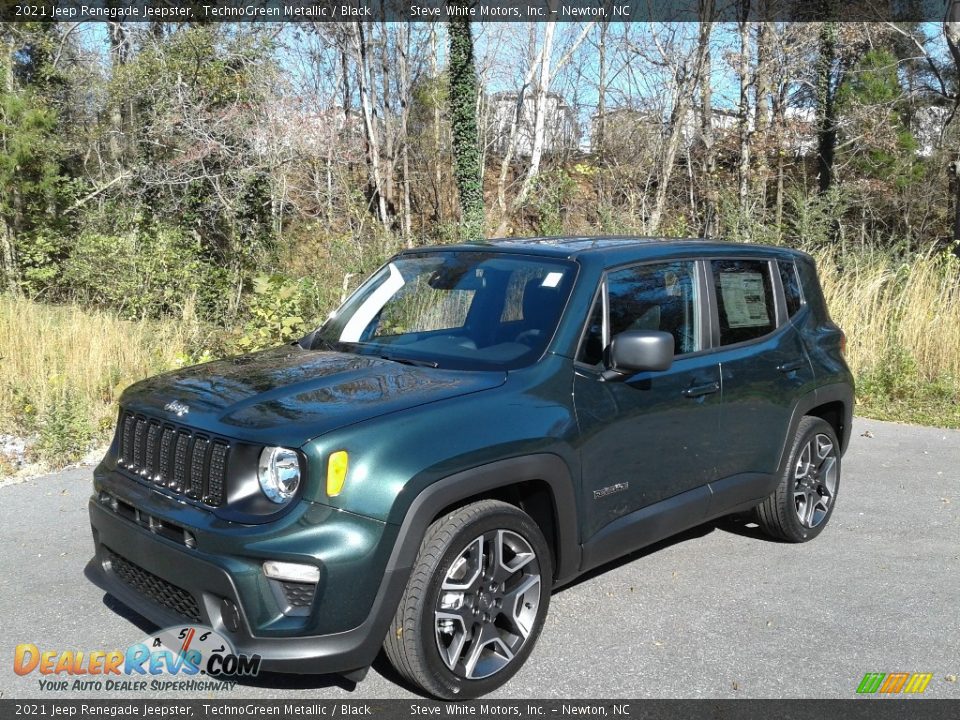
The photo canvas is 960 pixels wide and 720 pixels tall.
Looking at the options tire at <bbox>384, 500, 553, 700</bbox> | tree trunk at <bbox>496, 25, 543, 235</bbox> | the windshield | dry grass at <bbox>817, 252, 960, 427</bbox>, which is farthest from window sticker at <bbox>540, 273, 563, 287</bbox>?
tree trunk at <bbox>496, 25, 543, 235</bbox>

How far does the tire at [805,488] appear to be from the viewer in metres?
5.17

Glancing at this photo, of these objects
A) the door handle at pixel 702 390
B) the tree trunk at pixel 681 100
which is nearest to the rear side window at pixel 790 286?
the door handle at pixel 702 390

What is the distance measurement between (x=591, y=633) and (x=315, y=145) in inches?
760

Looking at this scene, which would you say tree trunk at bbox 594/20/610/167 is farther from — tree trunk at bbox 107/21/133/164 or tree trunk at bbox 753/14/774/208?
tree trunk at bbox 107/21/133/164

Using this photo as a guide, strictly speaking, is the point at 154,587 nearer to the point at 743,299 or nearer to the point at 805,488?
the point at 743,299

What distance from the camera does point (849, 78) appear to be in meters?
28.1

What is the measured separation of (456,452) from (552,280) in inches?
47.1

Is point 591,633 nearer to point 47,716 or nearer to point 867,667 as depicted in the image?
point 867,667

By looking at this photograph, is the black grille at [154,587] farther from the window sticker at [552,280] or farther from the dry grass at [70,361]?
the dry grass at [70,361]

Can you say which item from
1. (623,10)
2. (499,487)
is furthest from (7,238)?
(623,10)

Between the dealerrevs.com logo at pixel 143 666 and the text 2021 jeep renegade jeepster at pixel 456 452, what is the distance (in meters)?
0.18

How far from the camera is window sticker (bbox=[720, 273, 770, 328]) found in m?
4.83

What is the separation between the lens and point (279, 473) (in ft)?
10.4

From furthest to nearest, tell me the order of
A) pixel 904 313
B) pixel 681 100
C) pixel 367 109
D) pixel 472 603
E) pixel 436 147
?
pixel 436 147
pixel 681 100
pixel 367 109
pixel 904 313
pixel 472 603
